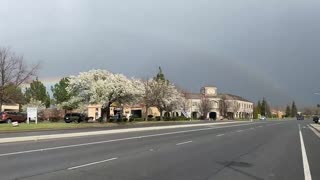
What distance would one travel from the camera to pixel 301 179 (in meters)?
12.6

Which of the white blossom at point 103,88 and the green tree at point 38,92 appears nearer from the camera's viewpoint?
the white blossom at point 103,88

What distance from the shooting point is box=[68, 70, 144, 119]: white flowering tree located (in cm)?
7219

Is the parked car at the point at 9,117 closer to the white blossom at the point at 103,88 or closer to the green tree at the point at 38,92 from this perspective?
the white blossom at the point at 103,88

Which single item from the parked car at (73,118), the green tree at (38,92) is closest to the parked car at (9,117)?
the parked car at (73,118)

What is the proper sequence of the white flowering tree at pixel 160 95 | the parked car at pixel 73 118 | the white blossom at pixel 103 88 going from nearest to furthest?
1. the white blossom at pixel 103 88
2. the parked car at pixel 73 118
3. the white flowering tree at pixel 160 95

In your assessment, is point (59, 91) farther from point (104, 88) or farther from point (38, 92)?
point (104, 88)

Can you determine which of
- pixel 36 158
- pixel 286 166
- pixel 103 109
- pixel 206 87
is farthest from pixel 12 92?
pixel 206 87

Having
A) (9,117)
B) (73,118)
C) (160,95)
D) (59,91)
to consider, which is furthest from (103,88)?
(59,91)

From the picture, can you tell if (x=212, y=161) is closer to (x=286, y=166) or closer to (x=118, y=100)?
(x=286, y=166)

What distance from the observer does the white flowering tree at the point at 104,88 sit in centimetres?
7219

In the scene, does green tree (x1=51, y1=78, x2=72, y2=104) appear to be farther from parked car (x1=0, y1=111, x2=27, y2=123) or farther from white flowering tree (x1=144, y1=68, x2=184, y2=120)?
parked car (x1=0, y1=111, x2=27, y2=123)

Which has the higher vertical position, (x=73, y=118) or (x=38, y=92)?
(x=38, y=92)

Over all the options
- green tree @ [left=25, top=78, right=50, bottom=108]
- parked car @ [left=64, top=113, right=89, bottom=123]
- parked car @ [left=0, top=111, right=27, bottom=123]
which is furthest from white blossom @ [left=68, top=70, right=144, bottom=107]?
green tree @ [left=25, top=78, right=50, bottom=108]

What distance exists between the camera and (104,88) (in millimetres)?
71750
